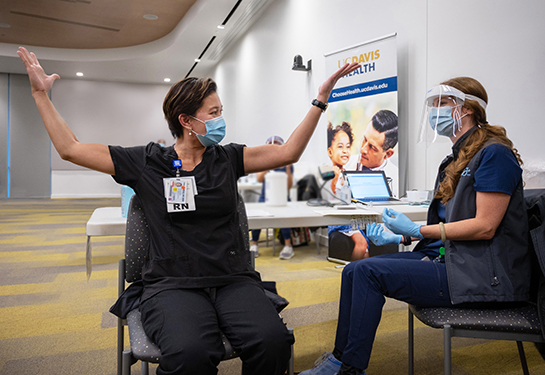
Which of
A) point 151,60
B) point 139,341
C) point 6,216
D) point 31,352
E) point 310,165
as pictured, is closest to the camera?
point 139,341

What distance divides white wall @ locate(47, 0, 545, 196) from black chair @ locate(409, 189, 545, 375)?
0.99 metres

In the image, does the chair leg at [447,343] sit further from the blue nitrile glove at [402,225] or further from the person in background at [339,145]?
the person in background at [339,145]

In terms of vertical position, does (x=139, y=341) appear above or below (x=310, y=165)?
below

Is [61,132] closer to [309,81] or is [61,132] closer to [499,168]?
[499,168]

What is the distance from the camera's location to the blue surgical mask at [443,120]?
157cm

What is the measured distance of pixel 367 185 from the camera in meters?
2.54

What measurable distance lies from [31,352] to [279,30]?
17.3 ft

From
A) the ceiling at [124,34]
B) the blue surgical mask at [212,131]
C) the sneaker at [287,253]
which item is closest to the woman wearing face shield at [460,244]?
the blue surgical mask at [212,131]

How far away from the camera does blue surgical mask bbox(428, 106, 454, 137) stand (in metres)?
1.57

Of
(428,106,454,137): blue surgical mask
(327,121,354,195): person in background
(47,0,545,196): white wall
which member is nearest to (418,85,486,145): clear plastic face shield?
(428,106,454,137): blue surgical mask

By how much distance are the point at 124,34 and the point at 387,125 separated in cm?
740

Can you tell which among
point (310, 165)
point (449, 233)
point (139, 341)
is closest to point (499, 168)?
point (449, 233)

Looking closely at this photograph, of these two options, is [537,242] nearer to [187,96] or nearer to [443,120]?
[443,120]

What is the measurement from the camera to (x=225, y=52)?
9000 millimetres
